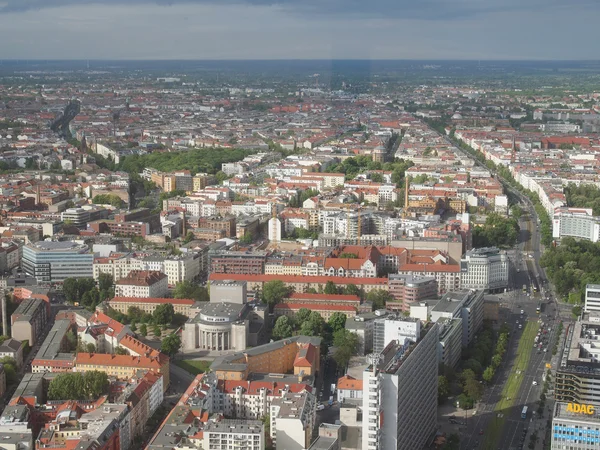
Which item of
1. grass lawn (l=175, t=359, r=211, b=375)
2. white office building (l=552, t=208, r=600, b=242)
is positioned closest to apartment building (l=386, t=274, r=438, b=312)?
grass lawn (l=175, t=359, r=211, b=375)

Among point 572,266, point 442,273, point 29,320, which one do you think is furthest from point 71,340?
point 572,266

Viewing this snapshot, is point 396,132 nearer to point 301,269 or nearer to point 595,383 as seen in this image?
point 301,269

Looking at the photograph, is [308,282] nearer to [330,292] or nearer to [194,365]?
[330,292]

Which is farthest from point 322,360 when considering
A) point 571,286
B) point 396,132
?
point 396,132

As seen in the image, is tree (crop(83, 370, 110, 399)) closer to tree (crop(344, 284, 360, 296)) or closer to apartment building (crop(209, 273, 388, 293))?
apartment building (crop(209, 273, 388, 293))

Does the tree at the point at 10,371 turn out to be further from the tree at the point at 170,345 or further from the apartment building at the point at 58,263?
the apartment building at the point at 58,263

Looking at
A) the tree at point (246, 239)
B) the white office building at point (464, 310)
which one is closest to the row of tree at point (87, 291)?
the tree at point (246, 239)
